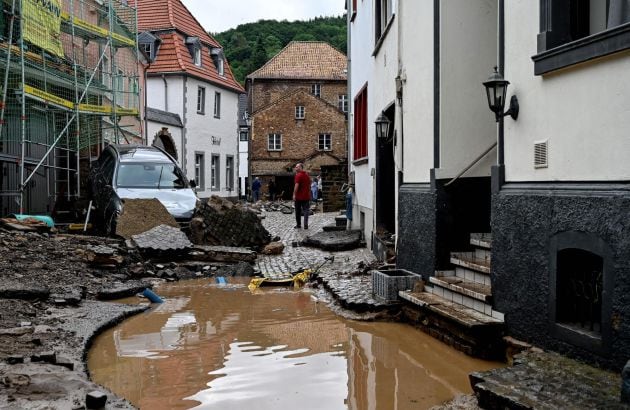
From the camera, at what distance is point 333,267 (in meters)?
12.2

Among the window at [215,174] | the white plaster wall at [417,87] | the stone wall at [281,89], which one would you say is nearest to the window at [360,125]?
the white plaster wall at [417,87]

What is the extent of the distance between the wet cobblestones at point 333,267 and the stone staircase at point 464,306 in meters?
0.68

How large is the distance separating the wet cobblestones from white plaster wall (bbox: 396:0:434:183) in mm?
1643

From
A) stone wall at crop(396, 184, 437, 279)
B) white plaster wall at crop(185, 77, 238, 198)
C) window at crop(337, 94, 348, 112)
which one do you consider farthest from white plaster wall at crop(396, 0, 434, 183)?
window at crop(337, 94, 348, 112)

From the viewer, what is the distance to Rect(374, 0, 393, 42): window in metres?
12.8

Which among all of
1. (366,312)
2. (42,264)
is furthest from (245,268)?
(366,312)

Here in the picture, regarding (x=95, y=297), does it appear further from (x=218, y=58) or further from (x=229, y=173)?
(x=218, y=58)

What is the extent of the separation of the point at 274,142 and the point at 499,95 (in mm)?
48080

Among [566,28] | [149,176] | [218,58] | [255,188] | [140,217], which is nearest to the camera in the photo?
[566,28]

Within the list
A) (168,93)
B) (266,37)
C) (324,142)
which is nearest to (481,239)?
(168,93)

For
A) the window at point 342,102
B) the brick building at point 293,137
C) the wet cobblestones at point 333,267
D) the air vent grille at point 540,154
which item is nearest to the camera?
the air vent grille at point 540,154

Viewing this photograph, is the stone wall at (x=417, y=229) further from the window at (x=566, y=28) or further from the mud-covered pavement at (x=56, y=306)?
the mud-covered pavement at (x=56, y=306)

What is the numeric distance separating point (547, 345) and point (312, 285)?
583 centimetres

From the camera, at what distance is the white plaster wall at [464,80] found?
808 cm
